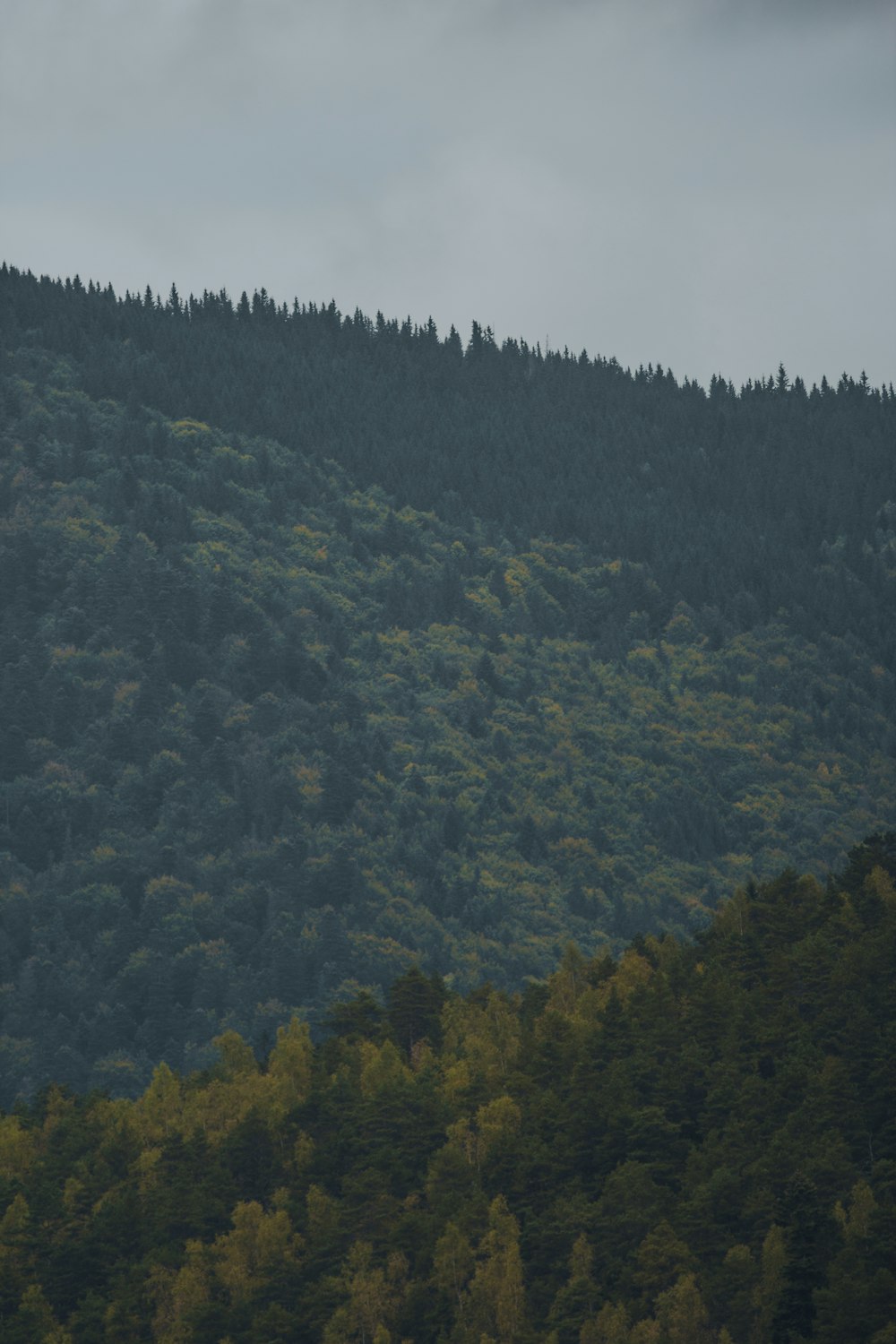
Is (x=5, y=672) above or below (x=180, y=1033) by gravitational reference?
above

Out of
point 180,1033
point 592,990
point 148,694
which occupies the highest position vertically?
point 148,694

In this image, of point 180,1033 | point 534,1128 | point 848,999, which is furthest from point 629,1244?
point 180,1033

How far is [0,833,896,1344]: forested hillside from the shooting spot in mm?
78250

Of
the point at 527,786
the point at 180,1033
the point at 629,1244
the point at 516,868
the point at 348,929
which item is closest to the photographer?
the point at 629,1244

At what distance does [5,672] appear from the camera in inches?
7500

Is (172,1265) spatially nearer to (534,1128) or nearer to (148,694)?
(534,1128)

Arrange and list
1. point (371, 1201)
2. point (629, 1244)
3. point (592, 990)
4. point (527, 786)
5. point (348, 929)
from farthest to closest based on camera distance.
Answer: point (527, 786) < point (348, 929) < point (592, 990) < point (371, 1201) < point (629, 1244)

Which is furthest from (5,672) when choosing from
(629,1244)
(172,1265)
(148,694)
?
(629,1244)

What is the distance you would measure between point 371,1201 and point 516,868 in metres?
94.2

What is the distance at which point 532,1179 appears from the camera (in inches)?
3499

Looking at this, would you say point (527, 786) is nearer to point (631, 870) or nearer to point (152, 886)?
point (631, 870)

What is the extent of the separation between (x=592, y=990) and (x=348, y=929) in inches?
2405

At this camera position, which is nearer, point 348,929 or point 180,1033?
point 180,1033

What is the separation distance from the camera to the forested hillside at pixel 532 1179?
257ft
